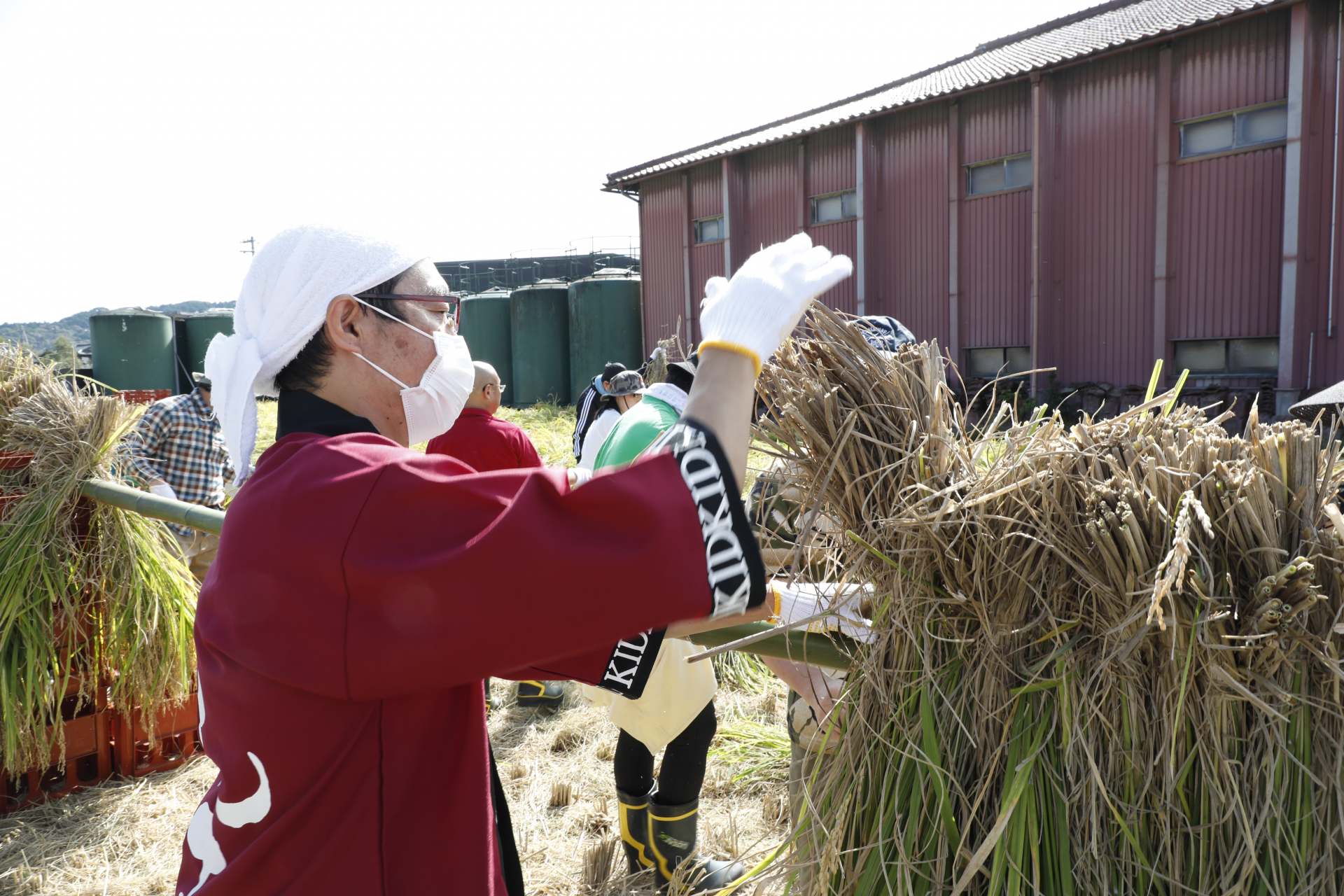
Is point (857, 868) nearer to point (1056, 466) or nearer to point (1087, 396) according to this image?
point (1056, 466)

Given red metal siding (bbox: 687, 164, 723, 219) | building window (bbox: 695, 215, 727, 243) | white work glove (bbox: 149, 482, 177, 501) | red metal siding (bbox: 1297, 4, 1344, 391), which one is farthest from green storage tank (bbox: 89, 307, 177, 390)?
red metal siding (bbox: 1297, 4, 1344, 391)

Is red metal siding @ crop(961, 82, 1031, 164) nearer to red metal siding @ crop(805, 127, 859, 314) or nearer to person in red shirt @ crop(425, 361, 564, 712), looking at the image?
red metal siding @ crop(805, 127, 859, 314)

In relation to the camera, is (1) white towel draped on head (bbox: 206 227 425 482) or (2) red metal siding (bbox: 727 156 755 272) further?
(2) red metal siding (bbox: 727 156 755 272)

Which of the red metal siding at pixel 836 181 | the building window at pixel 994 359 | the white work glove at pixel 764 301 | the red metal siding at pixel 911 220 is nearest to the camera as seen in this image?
the white work glove at pixel 764 301

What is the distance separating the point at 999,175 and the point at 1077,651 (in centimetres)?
1248

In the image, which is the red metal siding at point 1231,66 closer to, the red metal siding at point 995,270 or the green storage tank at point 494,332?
the red metal siding at point 995,270

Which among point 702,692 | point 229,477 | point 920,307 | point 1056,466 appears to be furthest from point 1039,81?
point 1056,466

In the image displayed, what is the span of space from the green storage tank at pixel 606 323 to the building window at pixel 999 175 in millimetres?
7118

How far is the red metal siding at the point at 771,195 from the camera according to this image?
1469 centimetres

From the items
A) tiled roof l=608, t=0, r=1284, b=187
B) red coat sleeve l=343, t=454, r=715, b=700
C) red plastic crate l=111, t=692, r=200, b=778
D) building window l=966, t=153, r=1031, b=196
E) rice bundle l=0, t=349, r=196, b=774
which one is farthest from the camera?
building window l=966, t=153, r=1031, b=196

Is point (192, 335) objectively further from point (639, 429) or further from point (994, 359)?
point (639, 429)

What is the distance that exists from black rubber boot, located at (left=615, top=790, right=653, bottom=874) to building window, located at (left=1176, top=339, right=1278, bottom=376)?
388 inches

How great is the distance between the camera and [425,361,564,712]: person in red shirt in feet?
Result: 13.9

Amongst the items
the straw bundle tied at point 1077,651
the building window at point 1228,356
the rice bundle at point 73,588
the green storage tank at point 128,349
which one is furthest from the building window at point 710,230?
the straw bundle tied at point 1077,651
